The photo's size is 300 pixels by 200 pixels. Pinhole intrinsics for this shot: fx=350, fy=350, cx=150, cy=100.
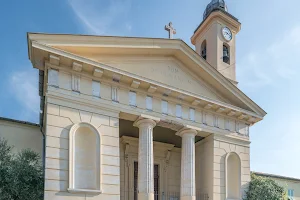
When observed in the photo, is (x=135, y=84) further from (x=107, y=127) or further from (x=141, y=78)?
(x=107, y=127)

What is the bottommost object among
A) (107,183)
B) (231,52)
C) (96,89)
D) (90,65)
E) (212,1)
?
(107,183)

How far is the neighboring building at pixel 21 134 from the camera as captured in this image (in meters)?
15.1

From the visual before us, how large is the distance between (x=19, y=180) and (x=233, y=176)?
963 centimetres

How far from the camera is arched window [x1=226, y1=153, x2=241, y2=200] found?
52.3 ft

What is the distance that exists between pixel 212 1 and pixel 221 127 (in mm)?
9883

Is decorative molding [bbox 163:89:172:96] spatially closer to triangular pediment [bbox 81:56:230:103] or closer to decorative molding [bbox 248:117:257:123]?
triangular pediment [bbox 81:56:230:103]

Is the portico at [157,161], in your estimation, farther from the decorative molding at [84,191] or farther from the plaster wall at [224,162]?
the decorative molding at [84,191]

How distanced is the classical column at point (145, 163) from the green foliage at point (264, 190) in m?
5.29

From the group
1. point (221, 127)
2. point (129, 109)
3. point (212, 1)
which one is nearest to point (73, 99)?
point (129, 109)

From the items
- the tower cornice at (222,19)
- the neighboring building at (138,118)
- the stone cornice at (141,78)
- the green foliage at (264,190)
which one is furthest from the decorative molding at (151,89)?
the tower cornice at (222,19)

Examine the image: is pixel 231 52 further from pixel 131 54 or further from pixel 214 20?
pixel 131 54

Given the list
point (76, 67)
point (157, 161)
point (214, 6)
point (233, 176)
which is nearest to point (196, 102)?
point (233, 176)

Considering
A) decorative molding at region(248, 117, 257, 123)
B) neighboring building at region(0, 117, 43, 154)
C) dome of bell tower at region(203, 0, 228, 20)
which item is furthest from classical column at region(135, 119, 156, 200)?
dome of bell tower at region(203, 0, 228, 20)

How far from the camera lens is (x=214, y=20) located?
66.5 feet
